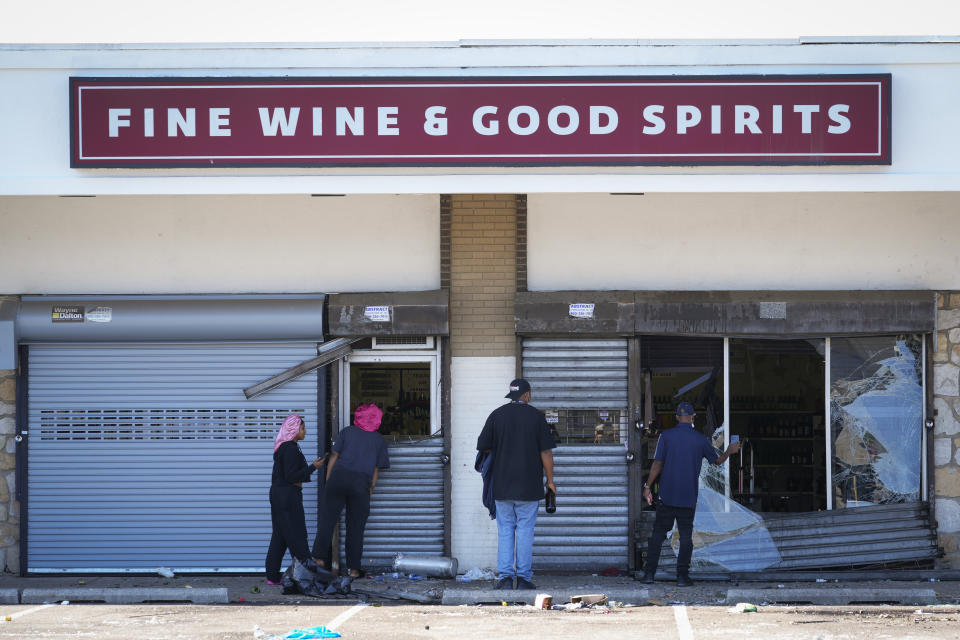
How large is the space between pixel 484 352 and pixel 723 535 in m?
2.91

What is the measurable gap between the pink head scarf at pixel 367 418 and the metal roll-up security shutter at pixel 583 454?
4.88ft

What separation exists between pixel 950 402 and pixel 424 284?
5.20 m

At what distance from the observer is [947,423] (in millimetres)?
11531

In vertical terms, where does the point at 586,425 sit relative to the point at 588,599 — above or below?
above

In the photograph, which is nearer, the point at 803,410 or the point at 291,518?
the point at 291,518

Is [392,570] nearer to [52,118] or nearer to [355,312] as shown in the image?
[355,312]

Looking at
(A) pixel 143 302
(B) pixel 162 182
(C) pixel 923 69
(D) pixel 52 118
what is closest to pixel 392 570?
(A) pixel 143 302

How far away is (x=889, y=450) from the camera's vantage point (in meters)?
11.6

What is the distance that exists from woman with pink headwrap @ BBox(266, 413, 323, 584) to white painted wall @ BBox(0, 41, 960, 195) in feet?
7.36

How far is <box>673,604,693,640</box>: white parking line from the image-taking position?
28.0ft

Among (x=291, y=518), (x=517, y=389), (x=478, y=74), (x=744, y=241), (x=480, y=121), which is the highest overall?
(x=478, y=74)

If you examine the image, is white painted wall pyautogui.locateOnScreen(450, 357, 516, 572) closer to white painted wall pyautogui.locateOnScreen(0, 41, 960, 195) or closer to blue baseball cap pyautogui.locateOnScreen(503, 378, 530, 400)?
blue baseball cap pyautogui.locateOnScreen(503, 378, 530, 400)

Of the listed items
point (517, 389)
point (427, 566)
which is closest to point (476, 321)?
point (517, 389)

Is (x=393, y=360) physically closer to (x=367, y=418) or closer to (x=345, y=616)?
(x=367, y=418)
